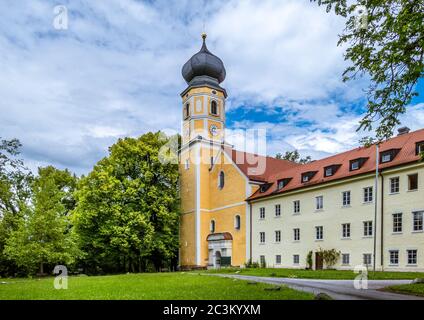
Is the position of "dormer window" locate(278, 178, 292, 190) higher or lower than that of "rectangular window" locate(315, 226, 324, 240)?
higher

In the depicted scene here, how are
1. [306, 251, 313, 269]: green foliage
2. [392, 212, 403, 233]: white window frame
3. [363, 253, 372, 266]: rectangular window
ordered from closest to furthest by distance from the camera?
[392, 212, 403, 233]: white window frame → [363, 253, 372, 266]: rectangular window → [306, 251, 313, 269]: green foliage

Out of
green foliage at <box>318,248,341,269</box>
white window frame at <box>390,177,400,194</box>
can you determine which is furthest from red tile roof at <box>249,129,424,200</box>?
green foliage at <box>318,248,341,269</box>

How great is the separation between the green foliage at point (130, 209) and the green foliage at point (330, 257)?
15743 mm

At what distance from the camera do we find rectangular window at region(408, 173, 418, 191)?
25.4 metres

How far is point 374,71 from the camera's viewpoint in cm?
1193

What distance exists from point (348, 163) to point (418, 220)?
758 centimetres

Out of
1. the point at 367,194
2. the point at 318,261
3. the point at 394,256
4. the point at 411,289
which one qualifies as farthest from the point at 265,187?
the point at 411,289

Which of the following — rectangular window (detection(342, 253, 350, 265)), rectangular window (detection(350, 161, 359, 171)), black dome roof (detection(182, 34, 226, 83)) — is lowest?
rectangular window (detection(342, 253, 350, 265))

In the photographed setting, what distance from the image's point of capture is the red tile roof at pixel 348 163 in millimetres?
26969

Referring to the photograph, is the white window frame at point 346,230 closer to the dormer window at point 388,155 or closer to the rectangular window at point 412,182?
the dormer window at point 388,155

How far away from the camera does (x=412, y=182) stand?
25672 millimetres

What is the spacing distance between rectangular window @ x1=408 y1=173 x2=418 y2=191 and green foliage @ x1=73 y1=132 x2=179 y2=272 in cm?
2225

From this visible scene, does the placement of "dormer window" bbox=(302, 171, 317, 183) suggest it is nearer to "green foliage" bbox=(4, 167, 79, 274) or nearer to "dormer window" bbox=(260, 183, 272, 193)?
"dormer window" bbox=(260, 183, 272, 193)
